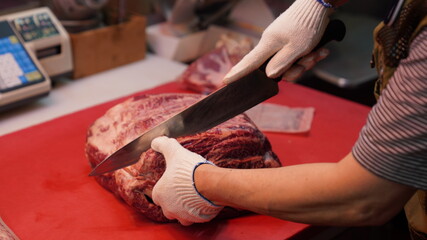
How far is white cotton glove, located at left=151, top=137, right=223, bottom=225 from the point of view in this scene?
1.52 metres

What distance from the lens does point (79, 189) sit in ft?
6.19

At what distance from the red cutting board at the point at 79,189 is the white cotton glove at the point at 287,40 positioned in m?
0.52

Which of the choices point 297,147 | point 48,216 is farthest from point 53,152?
point 297,147

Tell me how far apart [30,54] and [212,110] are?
1.15 m

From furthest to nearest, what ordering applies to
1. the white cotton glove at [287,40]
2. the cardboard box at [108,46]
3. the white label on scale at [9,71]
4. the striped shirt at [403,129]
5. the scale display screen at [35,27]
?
1. the cardboard box at [108,46]
2. the scale display screen at [35,27]
3. the white label on scale at [9,71]
4. the white cotton glove at [287,40]
5. the striped shirt at [403,129]

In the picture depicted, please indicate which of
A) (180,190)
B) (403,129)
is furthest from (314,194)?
(180,190)

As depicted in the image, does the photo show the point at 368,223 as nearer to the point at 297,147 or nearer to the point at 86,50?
the point at 297,147

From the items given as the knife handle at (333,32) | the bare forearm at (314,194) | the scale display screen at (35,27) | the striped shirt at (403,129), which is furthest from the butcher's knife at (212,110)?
the scale display screen at (35,27)

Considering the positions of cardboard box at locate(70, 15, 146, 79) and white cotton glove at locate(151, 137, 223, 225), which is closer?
white cotton glove at locate(151, 137, 223, 225)

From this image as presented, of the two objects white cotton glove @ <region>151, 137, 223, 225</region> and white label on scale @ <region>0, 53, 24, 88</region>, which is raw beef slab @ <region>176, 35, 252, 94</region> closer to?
white label on scale @ <region>0, 53, 24, 88</region>

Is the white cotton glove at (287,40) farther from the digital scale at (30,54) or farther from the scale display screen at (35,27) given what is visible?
the scale display screen at (35,27)

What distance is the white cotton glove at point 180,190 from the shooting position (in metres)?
1.52

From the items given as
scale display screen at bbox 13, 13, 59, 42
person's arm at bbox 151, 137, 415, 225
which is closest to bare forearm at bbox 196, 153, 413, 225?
person's arm at bbox 151, 137, 415, 225

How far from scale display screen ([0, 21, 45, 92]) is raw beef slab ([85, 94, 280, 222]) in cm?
54
